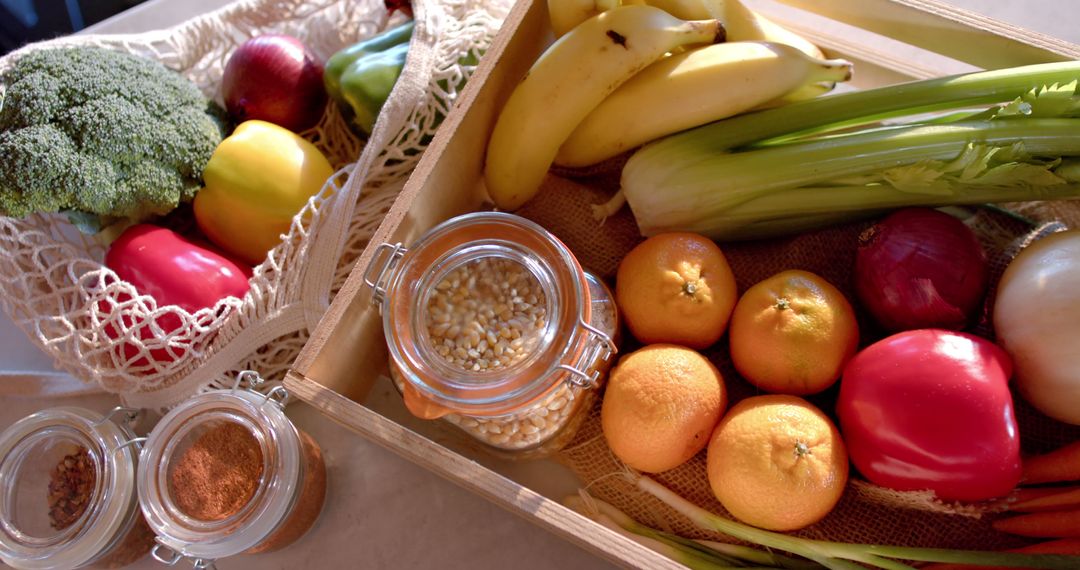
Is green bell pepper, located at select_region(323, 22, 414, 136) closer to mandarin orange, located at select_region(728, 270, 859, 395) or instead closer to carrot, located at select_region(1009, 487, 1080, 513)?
mandarin orange, located at select_region(728, 270, 859, 395)

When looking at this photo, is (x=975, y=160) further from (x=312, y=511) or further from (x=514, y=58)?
(x=312, y=511)

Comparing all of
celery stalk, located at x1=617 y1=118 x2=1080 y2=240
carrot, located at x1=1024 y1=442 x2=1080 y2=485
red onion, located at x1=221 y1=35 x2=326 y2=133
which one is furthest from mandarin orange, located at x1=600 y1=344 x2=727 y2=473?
red onion, located at x1=221 y1=35 x2=326 y2=133

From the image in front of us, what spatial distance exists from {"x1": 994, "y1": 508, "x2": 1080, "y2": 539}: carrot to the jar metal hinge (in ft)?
1.20

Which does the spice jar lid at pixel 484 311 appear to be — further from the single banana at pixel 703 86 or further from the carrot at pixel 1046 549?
the carrot at pixel 1046 549

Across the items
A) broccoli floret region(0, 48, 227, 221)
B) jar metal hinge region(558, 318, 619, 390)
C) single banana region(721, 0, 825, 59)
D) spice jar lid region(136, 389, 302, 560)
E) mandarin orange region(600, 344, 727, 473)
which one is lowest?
spice jar lid region(136, 389, 302, 560)

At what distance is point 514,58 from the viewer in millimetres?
757

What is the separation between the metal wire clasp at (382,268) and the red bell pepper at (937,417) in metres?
0.40

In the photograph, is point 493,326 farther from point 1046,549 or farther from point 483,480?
point 1046,549

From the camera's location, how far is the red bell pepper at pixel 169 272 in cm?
75

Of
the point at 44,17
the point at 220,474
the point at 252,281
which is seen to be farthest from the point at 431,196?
the point at 44,17

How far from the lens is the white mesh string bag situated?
0.73m

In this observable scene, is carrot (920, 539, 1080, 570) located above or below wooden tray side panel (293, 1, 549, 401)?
below

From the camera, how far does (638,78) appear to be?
2.40ft

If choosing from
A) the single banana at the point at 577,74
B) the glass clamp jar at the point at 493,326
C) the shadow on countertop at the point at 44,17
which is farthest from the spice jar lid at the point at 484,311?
the shadow on countertop at the point at 44,17
